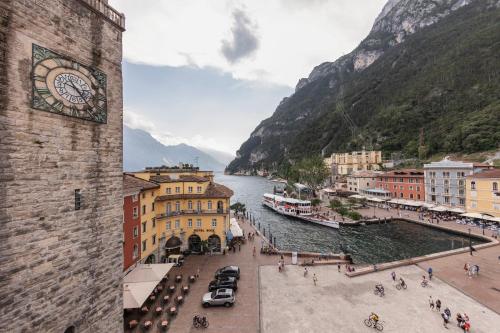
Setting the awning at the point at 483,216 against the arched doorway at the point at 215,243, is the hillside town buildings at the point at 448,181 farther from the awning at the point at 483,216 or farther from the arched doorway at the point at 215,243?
the arched doorway at the point at 215,243

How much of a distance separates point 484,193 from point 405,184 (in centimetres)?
2248

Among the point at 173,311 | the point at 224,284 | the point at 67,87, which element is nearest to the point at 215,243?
the point at 224,284

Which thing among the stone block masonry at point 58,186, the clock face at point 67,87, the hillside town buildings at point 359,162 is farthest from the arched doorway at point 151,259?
the hillside town buildings at point 359,162

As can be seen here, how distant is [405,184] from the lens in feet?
242

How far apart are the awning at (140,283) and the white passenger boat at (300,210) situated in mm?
42063

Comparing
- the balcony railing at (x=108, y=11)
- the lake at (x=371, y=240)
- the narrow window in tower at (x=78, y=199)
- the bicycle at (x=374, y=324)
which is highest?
the balcony railing at (x=108, y=11)

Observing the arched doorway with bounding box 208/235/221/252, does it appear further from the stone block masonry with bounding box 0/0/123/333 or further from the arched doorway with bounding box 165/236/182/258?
the stone block masonry with bounding box 0/0/123/333

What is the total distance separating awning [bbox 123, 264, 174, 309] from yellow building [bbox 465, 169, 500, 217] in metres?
62.7

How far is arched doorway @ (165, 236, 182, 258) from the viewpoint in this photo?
108 ft

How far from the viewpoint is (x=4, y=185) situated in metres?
8.10

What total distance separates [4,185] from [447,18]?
866 feet

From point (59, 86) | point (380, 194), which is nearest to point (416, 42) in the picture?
point (380, 194)

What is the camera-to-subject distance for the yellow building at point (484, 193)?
4938 centimetres

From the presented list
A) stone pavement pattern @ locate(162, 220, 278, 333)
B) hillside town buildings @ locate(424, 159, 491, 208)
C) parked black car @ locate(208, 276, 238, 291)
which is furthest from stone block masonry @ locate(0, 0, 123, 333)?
hillside town buildings @ locate(424, 159, 491, 208)
